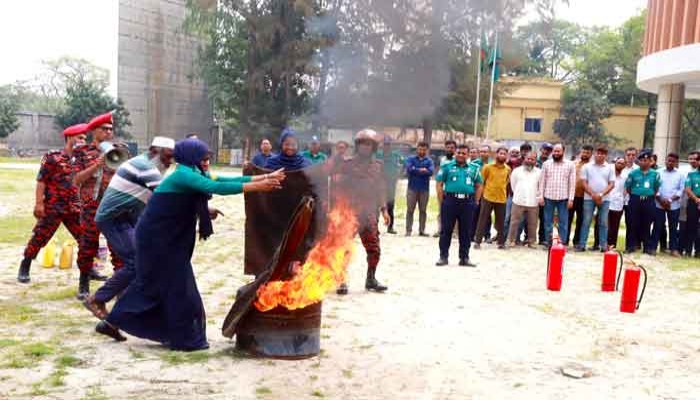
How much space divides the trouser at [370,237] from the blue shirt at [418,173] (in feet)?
16.4

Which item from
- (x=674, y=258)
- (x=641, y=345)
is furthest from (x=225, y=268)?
(x=674, y=258)

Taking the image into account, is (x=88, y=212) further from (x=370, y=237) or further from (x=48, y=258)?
(x=370, y=237)

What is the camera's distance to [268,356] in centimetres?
490

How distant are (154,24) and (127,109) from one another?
611 cm

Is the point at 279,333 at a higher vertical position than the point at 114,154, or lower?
lower

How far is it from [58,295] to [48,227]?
32.4 inches

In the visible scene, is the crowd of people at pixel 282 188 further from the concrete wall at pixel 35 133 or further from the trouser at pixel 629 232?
the concrete wall at pixel 35 133

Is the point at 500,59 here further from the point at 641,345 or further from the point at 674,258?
the point at 674,258

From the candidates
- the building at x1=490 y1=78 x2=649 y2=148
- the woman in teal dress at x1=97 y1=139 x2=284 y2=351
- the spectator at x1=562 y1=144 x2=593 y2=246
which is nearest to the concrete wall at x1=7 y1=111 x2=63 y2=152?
the building at x1=490 y1=78 x2=649 y2=148

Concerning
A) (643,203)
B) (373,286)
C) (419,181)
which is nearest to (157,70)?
(419,181)

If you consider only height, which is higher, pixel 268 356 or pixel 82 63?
pixel 82 63

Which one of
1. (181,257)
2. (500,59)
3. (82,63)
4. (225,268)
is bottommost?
(225,268)

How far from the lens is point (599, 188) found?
38.2 ft

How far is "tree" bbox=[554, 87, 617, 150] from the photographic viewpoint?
152 feet
